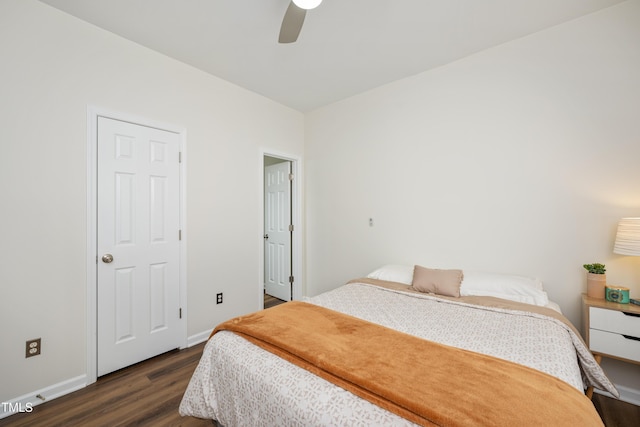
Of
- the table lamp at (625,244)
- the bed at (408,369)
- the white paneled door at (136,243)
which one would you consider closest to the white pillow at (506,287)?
the bed at (408,369)

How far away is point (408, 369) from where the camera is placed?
3.54ft

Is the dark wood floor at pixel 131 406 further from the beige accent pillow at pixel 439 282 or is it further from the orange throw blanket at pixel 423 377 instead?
the beige accent pillow at pixel 439 282

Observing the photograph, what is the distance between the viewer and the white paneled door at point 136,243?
2117mm

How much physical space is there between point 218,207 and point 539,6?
3096 millimetres

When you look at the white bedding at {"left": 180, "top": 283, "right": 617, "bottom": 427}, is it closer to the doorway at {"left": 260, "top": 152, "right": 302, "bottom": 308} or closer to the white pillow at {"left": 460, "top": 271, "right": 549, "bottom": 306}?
the white pillow at {"left": 460, "top": 271, "right": 549, "bottom": 306}

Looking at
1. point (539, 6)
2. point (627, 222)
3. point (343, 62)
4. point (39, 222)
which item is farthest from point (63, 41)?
point (627, 222)

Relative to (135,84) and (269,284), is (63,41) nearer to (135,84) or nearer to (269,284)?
(135,84)

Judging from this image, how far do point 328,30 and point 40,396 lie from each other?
3.30 m

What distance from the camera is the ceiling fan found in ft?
4.85

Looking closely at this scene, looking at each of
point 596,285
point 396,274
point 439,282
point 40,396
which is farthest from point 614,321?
point 40,396

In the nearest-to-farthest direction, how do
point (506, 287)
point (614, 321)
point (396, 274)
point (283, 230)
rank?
point (614, 321)
point (506, 287)
point (396, 274)
point (283, 230)

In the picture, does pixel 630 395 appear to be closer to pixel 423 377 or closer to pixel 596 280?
pixel 596 280

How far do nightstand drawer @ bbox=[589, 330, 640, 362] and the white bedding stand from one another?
325 mm

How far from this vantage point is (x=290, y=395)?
106 cm
